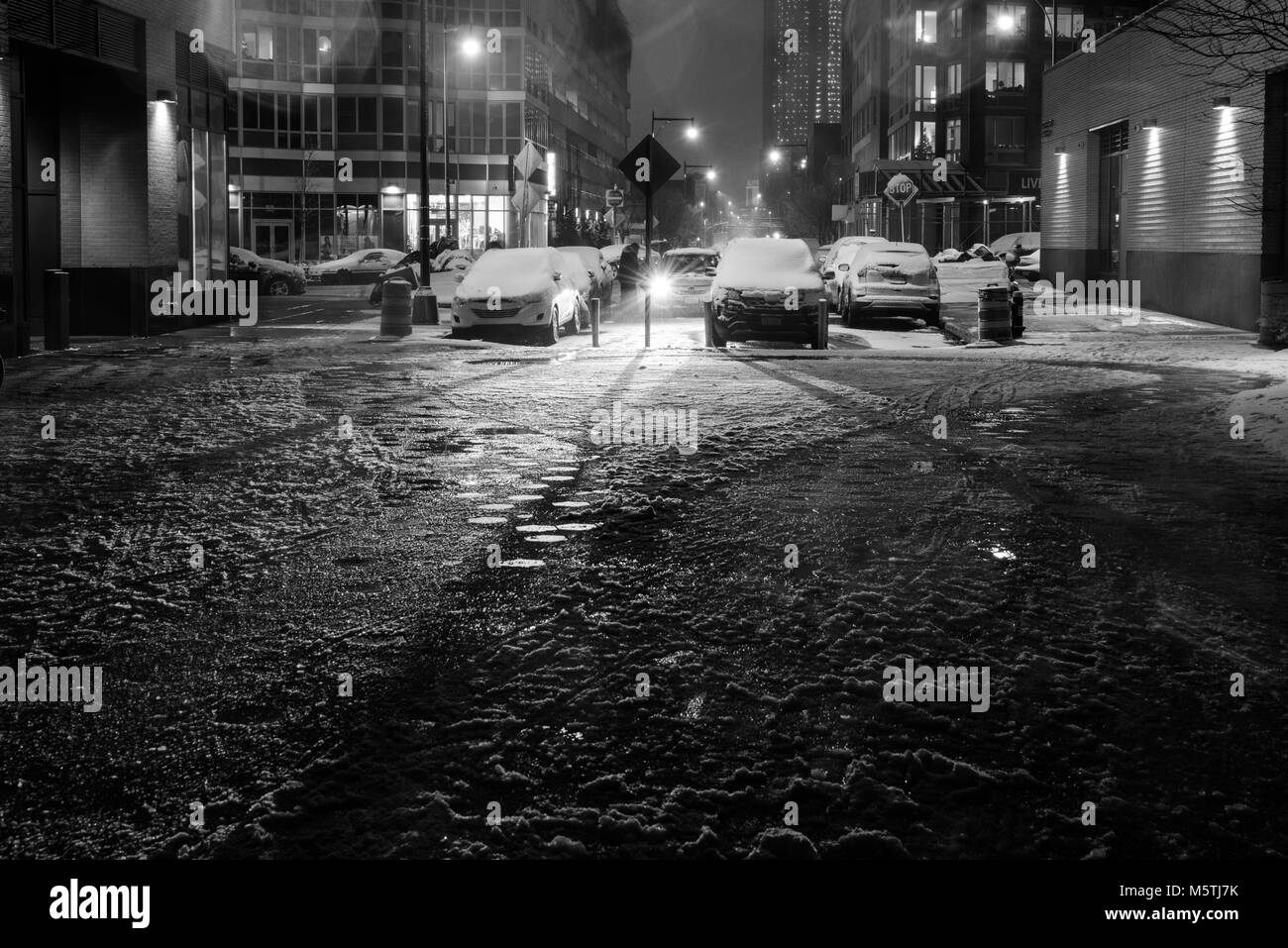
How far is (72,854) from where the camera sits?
407cm

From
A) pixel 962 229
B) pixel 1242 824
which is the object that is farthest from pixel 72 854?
pixel 962 229

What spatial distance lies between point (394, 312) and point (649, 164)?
18.7 ft

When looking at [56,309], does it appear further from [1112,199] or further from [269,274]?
[1112,199]

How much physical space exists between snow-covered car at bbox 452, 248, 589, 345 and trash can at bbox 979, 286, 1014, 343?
7.70 m

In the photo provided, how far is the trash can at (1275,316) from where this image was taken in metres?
23.1

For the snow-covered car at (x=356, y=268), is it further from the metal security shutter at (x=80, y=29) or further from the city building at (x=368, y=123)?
the metal security shutter at (x=80, y=29)

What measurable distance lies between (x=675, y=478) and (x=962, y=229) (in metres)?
74.2

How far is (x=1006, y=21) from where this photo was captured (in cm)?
8031

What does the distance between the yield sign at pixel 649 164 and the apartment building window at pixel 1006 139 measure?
61.7 m

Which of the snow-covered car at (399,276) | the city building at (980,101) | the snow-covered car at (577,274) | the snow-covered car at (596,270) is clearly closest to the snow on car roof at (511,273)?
the snow-covered car at (577,274)

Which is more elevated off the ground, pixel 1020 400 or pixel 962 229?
pixel 962 229

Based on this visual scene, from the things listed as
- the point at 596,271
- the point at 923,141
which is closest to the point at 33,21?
the point at 596,271
